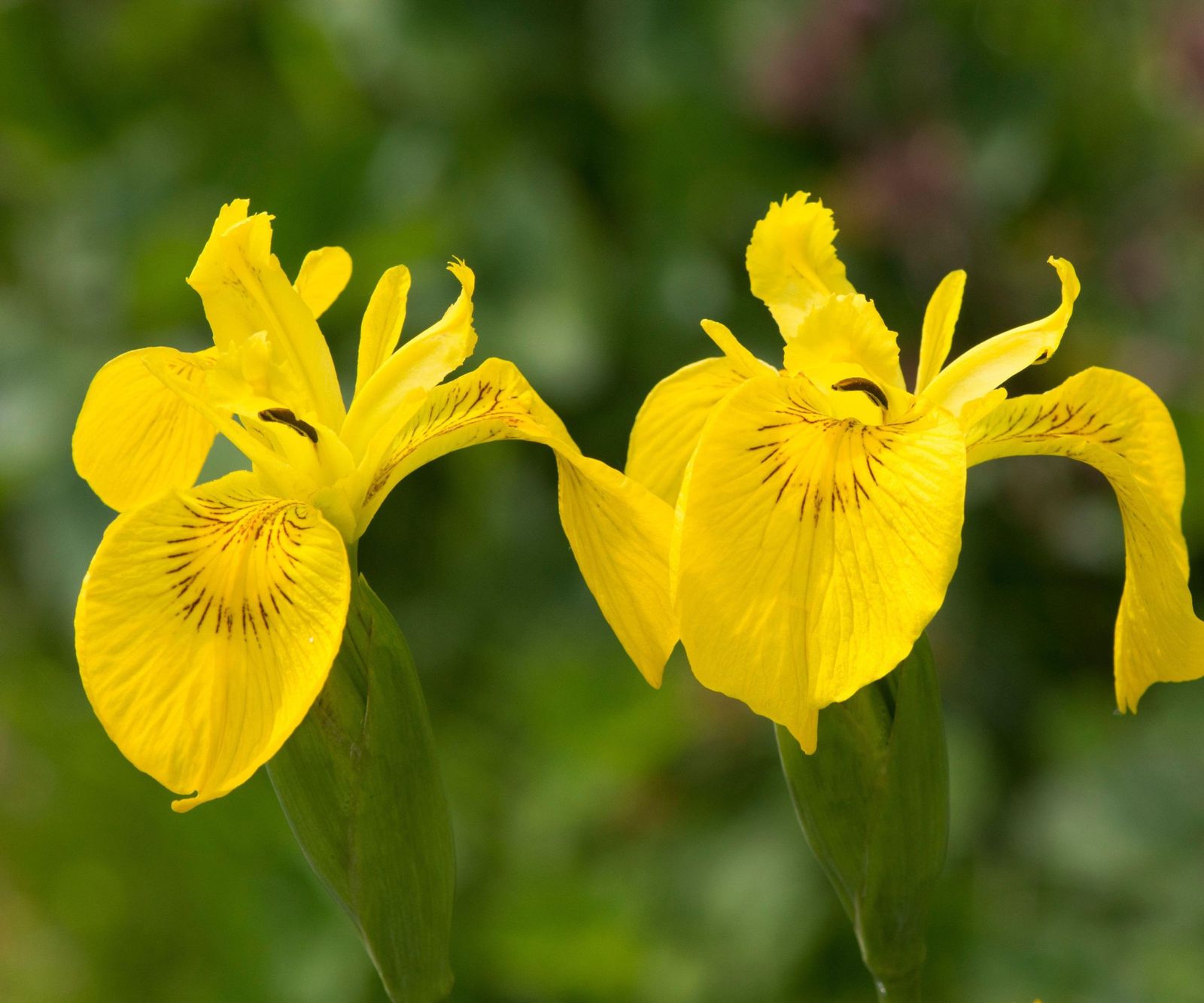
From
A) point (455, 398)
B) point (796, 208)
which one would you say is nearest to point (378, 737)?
point (455, 398)

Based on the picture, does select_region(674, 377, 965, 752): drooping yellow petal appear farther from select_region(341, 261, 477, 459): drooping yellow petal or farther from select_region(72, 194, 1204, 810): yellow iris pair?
select_region(341, 261, 477, 459): drooping yellow petal

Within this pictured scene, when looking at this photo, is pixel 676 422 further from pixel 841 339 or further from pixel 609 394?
pixel 609 394

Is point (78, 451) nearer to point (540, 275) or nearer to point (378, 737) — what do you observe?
point (378, 737)

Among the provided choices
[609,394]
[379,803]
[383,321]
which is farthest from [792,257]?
[609,394]

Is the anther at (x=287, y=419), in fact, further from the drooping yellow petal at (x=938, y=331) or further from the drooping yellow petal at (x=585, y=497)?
the drooping yellow petal at (x=938, y=331)

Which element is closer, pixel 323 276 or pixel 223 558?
pixel 223 558

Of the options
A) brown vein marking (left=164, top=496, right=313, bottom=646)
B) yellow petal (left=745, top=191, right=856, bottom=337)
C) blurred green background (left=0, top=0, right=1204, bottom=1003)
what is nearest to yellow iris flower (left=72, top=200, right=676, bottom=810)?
brown vein marking (left=164, top=496, right=313, bottom=646)

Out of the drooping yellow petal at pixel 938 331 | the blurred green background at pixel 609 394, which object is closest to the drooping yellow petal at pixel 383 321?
the drooping yellow petal at pixel 938 331
